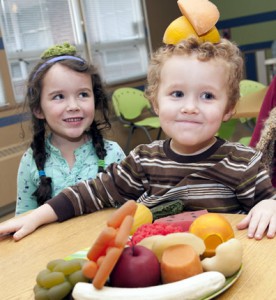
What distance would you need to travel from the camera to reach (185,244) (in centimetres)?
64

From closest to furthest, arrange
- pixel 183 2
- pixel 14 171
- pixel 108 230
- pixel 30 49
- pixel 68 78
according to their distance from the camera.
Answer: pixel 108 230
pixel 183 2
pixel 68 78
pixel 14 171
pixel 30 49

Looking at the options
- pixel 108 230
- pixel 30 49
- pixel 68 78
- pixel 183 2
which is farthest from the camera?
pixel 30 49

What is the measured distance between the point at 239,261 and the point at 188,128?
1.33ft

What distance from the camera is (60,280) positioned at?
629 mm

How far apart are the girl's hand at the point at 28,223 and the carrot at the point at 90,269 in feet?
1.63

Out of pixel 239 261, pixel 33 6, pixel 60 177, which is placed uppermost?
pixel 33 6

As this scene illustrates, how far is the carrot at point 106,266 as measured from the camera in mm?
568

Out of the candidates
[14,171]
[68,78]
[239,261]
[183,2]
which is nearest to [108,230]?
[239,261]

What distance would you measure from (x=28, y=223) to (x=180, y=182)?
15.5 inches

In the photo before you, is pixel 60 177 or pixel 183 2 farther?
pixel 60 177

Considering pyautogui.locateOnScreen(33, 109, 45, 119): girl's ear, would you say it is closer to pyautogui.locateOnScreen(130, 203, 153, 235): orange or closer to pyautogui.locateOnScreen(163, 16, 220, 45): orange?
pyautogui.locateOnScreen(163, 16, 220, 45): orange

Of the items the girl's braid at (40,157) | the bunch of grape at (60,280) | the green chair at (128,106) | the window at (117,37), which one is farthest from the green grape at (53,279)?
the window at (117,37)

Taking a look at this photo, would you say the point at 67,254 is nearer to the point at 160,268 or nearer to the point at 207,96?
the point at 160,268

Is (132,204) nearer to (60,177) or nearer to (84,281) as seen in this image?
(84,281)
